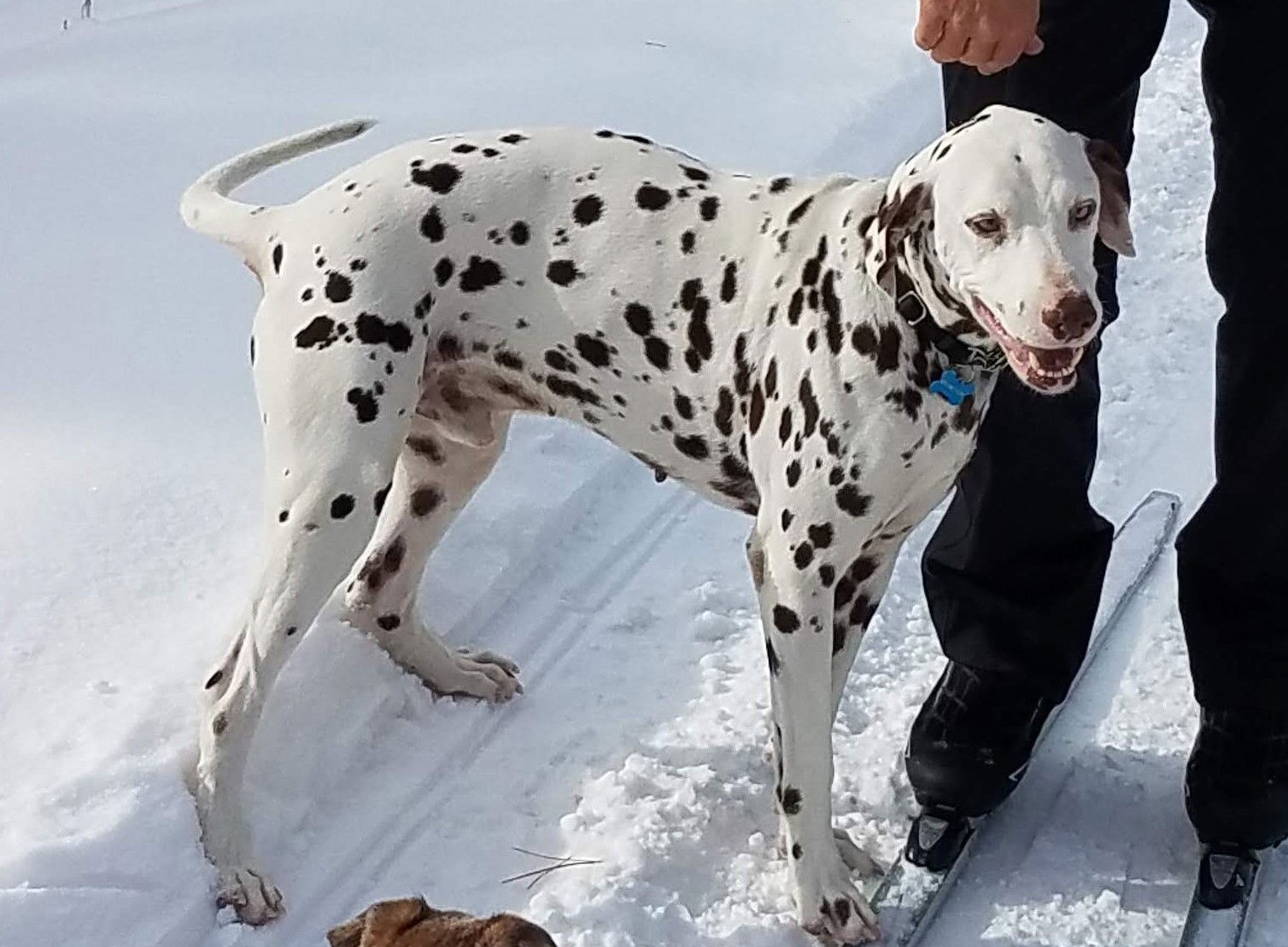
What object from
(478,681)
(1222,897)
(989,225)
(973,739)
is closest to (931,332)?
(989,225)

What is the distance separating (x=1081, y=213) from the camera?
2473 millimetres

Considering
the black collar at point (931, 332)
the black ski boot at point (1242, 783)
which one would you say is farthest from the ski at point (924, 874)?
the black collar at point (931, 332)

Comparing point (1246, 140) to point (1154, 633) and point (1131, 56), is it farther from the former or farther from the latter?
point (1154, 633)

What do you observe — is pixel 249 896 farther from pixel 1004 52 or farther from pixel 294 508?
A: pixel 1004 52

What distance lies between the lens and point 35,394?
4180mm

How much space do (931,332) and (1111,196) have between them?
338 millimetres

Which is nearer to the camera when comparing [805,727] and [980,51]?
[980,51]

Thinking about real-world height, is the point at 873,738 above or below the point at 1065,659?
below

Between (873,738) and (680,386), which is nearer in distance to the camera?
(680,386)

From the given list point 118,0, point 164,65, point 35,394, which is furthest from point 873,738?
point 118,0

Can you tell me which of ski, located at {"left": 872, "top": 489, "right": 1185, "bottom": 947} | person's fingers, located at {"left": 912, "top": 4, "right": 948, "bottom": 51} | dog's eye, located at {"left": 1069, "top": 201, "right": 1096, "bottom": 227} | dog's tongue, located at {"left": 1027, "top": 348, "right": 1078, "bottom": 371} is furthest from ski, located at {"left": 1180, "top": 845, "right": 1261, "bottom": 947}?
person's fingers, located at {"left": 912, "top": 4, "right": 948, "bottom": 51}

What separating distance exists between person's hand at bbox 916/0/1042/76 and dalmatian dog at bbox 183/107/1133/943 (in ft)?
0.54

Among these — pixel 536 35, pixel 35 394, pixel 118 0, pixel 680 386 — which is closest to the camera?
pixel 680 386

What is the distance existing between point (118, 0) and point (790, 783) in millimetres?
6148
